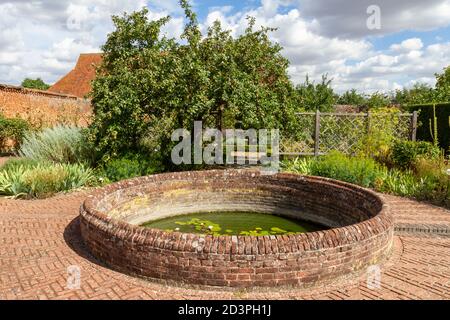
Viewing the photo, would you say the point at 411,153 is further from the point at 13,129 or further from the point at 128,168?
the point at 13,129

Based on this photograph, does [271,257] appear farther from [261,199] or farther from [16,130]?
[16,130]

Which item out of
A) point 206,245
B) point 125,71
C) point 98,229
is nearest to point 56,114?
point 125,71

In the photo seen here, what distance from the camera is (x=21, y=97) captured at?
17.9 meters

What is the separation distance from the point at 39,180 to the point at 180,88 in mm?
4391

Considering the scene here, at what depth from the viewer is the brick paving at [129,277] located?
438 centimetres

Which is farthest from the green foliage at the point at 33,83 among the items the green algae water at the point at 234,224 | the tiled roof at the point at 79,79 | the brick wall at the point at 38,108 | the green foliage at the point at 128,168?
the green algae water at the point at 234,224

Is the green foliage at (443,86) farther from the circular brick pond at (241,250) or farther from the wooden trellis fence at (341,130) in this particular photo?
the circular brick pond at (241,250)

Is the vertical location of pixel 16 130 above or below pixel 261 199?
above

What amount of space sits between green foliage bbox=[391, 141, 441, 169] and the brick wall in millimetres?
10740

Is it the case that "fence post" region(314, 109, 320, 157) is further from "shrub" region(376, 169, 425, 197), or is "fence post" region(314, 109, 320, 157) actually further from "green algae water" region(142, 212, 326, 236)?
"green algae water" region(142, 212, 326, 236)

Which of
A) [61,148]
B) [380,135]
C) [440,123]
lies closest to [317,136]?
[380,135]

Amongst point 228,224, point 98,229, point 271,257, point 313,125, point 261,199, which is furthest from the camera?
point 313,125
